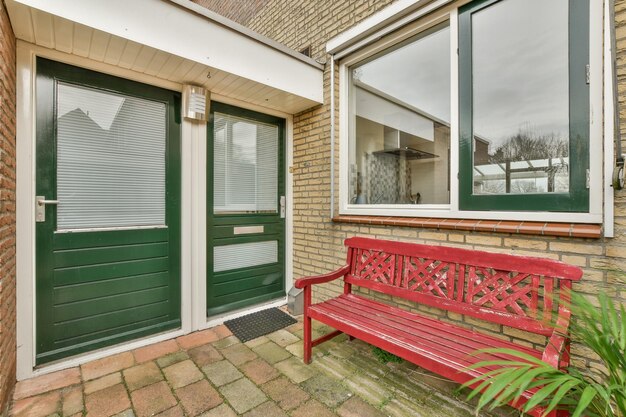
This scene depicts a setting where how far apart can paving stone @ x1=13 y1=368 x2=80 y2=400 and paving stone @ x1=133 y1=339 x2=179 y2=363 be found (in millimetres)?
400

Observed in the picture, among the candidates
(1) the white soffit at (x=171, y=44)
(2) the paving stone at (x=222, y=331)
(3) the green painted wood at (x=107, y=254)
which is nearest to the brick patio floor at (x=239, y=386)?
(2) the paving stone at (x=222, y=331)

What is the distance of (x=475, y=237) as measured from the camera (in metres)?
2.17

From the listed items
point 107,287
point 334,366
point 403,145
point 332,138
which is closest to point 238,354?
point 334,366

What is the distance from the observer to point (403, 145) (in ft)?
9.63

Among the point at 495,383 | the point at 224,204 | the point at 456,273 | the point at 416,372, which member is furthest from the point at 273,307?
the point at 495,383

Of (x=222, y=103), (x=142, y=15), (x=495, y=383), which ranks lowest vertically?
(x=495, y=383)

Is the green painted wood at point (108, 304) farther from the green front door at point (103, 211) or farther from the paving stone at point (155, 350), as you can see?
the paving stone at point (155, 350)

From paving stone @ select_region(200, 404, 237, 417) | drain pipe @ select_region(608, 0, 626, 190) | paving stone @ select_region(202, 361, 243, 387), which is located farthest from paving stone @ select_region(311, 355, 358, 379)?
drain pipe @ select_region(608, 0, 626, 190)

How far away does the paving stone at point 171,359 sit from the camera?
7.61 ft

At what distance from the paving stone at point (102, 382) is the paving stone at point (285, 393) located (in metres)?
1.07

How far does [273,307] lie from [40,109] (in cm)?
277

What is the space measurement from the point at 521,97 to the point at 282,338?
274cm

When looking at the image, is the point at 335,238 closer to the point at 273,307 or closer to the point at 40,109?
the point at 273,307

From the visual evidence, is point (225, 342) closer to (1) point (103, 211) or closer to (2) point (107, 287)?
(2) point (107, 287)
